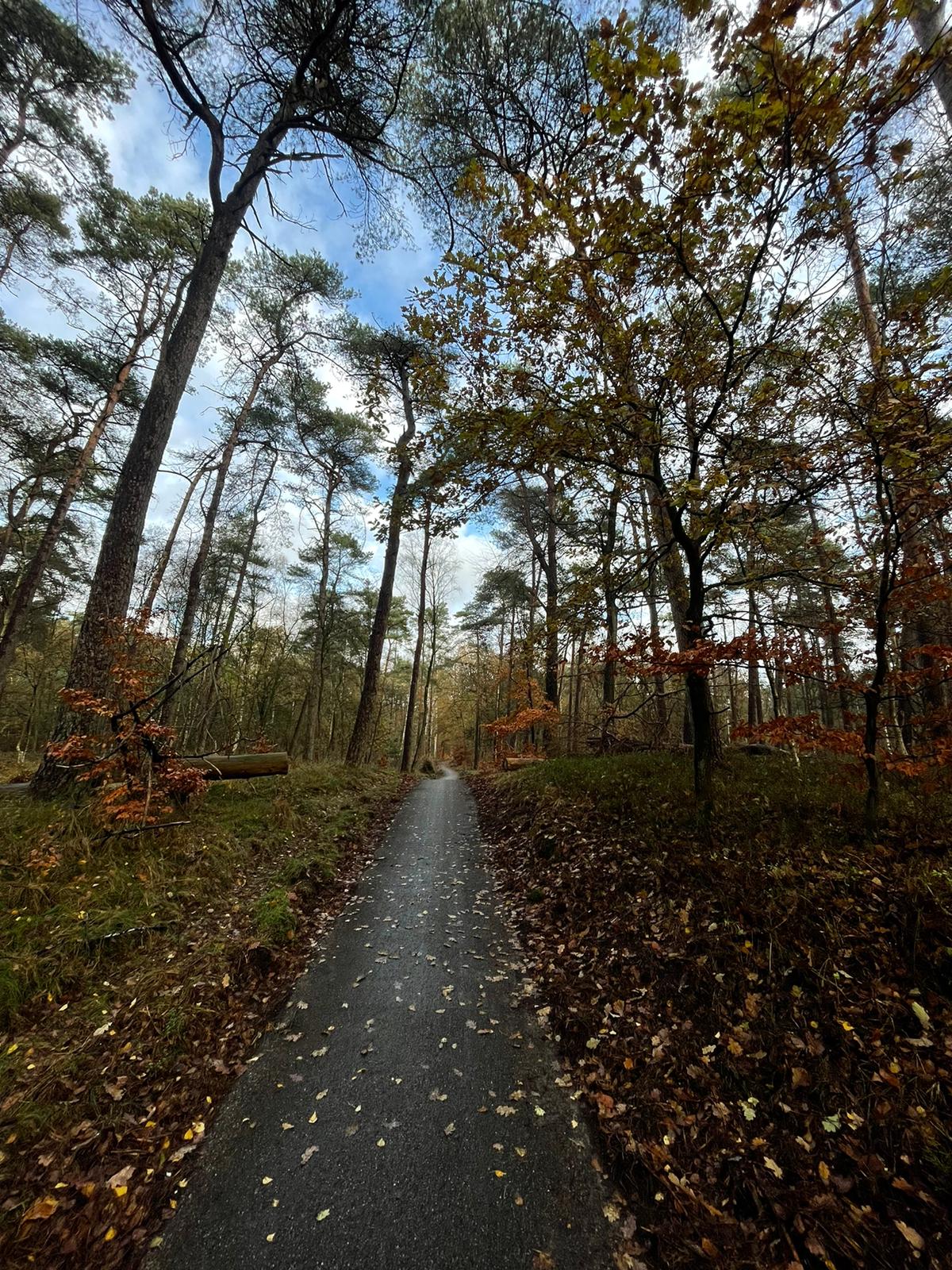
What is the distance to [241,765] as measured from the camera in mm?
7273

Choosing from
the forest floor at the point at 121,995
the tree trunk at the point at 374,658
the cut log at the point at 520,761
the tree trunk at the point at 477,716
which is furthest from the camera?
the tree trunk at the point at 477,716

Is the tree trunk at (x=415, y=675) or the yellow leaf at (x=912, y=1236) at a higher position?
the tree trunk at (x=415, y=675)

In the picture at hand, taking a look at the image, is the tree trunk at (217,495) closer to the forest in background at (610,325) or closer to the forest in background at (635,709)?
the forest in background at (610,325)

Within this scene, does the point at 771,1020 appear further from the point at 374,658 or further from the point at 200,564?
the point at 200,564

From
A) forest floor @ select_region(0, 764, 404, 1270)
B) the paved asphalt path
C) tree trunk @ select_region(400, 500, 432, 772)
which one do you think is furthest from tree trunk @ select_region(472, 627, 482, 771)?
the paved asphalt path

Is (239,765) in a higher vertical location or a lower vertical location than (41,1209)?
higher

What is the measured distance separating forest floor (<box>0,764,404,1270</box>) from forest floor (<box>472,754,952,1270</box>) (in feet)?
7.89

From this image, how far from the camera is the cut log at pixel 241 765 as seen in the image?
7.01 metres

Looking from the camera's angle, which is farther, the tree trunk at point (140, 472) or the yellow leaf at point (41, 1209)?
the tree trunk at point (140, 472)

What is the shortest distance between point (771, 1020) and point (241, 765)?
287 inches

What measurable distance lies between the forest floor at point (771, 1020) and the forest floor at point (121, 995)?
2405mm

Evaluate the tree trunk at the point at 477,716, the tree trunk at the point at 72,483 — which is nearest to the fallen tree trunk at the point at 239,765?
the tree trunk at the point at 72,483

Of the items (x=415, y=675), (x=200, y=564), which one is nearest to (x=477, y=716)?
(x=415, y=675)

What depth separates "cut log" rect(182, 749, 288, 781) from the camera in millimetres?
7012
